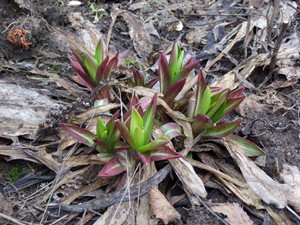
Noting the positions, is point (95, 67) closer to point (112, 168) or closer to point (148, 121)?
point (148, 121)

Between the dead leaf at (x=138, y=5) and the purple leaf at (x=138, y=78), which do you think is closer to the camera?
the purple leaf at (x=138, y=78)

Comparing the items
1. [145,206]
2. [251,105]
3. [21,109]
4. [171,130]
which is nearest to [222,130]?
[171,130]

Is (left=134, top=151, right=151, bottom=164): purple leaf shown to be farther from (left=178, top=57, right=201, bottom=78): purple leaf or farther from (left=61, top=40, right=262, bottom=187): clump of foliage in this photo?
(left=178, top=57, right=201, bottom=78): purple leaf

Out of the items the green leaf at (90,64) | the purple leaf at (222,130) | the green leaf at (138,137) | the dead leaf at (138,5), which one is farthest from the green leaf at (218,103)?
the dead leaf at (138,5)

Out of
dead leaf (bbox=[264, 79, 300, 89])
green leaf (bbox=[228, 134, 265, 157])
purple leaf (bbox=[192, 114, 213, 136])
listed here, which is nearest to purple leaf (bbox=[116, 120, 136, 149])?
purple leaf (bbox=[192, 114, 213, 136])

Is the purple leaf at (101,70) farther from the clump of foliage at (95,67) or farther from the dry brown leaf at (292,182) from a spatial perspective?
the dry brown leaf at (292,182)

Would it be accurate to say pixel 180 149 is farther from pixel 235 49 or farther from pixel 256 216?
pixel 235 49

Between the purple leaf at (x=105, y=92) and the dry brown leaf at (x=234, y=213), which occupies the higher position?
the purple leaf at (x=105, y=92)
